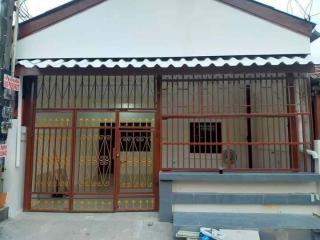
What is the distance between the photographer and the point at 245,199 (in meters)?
5.14

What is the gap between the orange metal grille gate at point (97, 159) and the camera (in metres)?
5.86

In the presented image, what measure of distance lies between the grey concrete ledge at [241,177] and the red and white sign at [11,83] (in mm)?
3255

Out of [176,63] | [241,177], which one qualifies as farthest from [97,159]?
[241,177]

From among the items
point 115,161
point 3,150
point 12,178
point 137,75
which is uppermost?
point 137,75

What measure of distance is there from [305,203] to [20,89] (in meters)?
6.10

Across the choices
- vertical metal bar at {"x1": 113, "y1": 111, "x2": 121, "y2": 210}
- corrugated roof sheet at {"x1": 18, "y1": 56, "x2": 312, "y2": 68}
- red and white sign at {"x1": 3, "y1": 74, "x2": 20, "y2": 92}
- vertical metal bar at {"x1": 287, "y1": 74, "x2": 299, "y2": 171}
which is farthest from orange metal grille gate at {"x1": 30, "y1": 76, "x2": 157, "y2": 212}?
vertical metal bar at {"x1": 287, "y1": 74, "x2": 299, "y2": 171}

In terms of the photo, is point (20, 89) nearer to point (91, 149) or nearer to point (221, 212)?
point (91, 149)

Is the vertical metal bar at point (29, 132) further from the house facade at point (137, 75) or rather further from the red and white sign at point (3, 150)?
the red and white sign at point (3, 150)

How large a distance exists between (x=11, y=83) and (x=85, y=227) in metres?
3.02

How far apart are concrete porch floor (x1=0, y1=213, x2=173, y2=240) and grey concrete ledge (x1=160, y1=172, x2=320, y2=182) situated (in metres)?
0.91

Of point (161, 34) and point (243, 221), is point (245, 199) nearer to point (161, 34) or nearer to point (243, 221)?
point (243, 221)

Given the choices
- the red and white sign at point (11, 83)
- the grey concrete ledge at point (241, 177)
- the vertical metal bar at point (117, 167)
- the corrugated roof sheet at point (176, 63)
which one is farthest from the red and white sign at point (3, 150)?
the grey concrete ledge at point (241, 177)

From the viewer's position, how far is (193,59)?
225 inches

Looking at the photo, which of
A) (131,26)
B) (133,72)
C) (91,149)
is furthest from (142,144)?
(131,26)
